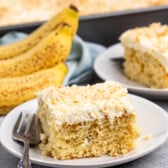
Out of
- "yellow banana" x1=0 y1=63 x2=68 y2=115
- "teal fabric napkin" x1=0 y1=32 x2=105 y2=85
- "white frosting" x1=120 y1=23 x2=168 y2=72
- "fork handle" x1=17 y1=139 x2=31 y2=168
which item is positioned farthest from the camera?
"teal fabric napkin" x1=0 y1=32 x2=105 y2=85

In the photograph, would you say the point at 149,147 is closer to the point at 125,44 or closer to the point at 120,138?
the point at 120,138

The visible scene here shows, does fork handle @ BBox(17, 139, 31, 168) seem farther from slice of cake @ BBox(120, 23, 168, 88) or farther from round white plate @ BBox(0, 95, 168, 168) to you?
slice of cake @ BBox(120, 23, 168, 88)

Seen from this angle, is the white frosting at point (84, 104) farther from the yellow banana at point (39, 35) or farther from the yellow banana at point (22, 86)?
the yellow banana at point (39, 35)

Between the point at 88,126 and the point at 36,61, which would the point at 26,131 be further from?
the point at 36,61

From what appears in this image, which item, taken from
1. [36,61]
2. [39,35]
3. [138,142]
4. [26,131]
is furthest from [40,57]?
[138,142]

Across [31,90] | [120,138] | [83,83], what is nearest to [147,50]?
[83,83]

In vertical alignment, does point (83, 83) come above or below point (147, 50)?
below

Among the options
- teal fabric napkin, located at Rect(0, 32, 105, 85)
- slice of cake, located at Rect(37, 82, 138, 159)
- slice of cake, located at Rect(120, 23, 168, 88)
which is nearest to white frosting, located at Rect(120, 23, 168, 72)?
slice of cake, located at Rect(120, 23, 168, 88)
